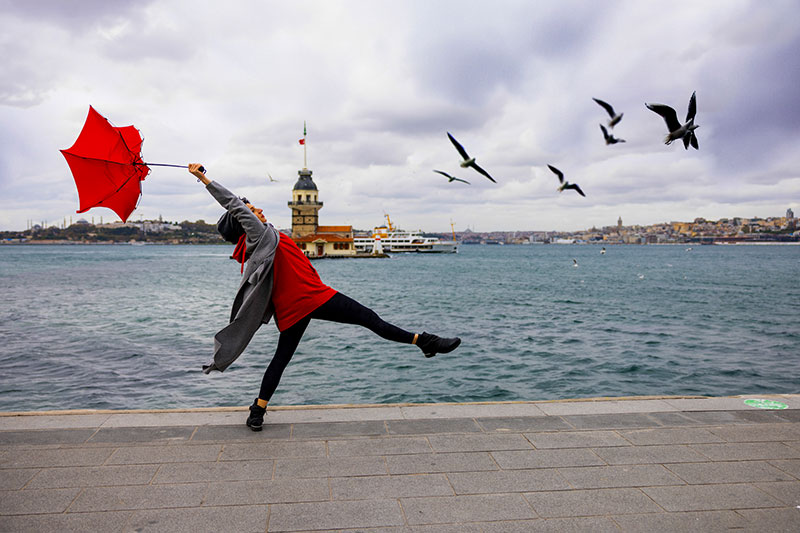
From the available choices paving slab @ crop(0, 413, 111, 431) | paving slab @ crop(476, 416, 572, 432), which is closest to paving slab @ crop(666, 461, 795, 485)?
paving slab @ crop(476, 416, 572, 432)

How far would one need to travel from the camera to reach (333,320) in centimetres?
452

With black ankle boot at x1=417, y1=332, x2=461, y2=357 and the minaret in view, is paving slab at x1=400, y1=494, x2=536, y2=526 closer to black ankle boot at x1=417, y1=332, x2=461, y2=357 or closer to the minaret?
black ankle boot at x1=417, y1=332, x2=461, y2=357

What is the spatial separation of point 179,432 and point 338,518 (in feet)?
6.08

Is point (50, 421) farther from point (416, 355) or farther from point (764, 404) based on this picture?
point (416, 355)

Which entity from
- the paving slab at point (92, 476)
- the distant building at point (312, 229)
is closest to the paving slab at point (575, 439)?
the paving slab at point (92, 476)

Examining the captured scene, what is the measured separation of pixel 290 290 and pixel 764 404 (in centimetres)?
438

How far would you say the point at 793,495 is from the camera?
3.29 meters

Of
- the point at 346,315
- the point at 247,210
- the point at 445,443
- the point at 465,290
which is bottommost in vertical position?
the point at 465,290

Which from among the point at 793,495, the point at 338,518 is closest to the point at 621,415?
the point at 793,495

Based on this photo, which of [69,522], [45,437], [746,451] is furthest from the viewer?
[45,437]

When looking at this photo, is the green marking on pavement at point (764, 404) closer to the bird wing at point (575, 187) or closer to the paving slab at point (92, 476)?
the bird wing at point (575, 187)

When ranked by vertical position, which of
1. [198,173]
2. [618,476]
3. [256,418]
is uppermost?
[198,173]

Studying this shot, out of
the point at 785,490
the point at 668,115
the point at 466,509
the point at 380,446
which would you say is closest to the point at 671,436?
the point at 785,490

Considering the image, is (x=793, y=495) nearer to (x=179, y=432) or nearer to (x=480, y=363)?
(x=179, y=432)
